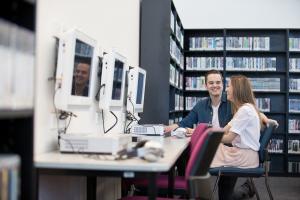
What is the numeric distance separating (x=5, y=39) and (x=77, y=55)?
97cm

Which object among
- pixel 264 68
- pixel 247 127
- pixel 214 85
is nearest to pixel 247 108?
pixel 247 127

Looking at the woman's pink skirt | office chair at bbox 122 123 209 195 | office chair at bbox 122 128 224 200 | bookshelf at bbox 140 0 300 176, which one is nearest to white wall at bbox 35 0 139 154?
office chair at bbox 122 123 209 195

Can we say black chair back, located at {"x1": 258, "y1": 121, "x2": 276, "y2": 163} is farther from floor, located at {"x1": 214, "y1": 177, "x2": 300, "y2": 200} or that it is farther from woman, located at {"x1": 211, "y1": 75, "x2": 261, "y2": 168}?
floor, located at {"x1": 214, "y1": 177, "x2": 300, "y2": 200}

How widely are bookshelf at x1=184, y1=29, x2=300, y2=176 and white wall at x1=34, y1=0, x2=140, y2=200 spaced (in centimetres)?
306

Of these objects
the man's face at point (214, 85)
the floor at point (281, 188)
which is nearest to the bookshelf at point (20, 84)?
the man's face at point (214, 85)

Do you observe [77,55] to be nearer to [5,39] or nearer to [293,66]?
[5,39]

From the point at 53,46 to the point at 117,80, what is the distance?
776mm

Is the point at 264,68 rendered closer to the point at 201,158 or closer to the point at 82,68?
the point at 82,68

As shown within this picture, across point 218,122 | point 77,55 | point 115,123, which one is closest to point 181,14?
point 218,122

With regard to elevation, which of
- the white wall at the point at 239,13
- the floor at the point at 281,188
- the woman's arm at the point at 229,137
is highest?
the white wall at the point at 239,13

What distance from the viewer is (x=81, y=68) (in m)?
2.37

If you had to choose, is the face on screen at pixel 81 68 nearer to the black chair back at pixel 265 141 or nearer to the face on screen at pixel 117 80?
the face on screen at pixel 117 80

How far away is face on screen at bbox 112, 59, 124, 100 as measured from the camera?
9.90 feet

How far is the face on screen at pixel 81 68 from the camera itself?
7.55 feet
